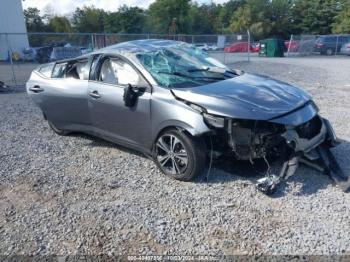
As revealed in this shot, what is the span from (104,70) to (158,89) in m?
1.13

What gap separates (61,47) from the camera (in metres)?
16.6

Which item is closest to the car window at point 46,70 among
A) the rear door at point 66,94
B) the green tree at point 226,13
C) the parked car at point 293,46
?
the rear door at point 66,94

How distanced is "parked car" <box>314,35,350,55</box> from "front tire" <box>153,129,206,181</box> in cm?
2853

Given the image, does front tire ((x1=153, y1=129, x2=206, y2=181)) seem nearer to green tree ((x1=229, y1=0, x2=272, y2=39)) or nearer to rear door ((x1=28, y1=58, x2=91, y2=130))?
rear door ((x1=28, y1=58, x2=91, y2=130))

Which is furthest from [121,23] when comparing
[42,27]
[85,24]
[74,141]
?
[74,141]

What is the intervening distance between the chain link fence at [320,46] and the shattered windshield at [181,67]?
26159 millimetres

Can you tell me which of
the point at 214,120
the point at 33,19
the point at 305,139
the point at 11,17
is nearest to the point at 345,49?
the point at 305,139

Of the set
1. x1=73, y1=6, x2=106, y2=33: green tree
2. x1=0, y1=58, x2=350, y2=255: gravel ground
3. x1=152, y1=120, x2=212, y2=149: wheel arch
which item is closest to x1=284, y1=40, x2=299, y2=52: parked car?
x1=0, y1=58, x2=350, y2=255: gravel ground

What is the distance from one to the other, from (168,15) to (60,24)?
2175 cm

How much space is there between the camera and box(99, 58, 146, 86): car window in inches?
166

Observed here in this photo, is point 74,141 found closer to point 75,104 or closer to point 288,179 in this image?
point 75,104

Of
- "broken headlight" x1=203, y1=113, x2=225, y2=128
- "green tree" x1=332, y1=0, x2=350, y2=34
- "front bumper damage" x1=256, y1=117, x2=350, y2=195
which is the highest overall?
"green tree" x1=332, y1=0, x2=350, y2=34

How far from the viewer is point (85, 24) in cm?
6159

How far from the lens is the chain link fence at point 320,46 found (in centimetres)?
2803
